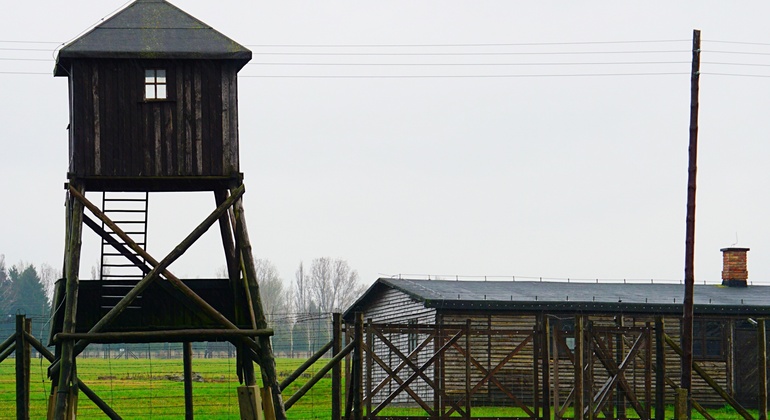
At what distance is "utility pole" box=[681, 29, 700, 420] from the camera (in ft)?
85.8

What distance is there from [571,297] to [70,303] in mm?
20204

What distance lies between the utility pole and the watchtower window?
12.2 meters

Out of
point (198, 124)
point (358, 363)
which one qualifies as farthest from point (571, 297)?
point (198, 124)

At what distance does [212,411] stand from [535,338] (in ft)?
47.1

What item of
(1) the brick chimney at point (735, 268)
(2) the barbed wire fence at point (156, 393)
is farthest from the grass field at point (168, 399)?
(1) the brick chimney at point (735, 268)

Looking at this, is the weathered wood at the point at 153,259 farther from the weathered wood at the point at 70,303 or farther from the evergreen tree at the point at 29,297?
the evergreen tree at the point at 29,297

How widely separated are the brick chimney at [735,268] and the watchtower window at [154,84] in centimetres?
2859

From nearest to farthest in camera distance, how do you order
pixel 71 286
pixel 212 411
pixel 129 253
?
pixel 71 286 → pixel 129 253 → pixel 212 411

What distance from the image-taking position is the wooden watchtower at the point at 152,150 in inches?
834

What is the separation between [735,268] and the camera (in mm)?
44469

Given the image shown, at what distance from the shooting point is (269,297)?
137 metres

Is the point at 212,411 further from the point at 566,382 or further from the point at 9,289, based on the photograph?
the point at 9,289

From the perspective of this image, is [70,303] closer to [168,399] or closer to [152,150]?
[152,150]

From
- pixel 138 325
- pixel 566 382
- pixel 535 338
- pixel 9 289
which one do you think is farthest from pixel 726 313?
pixel 9 289
